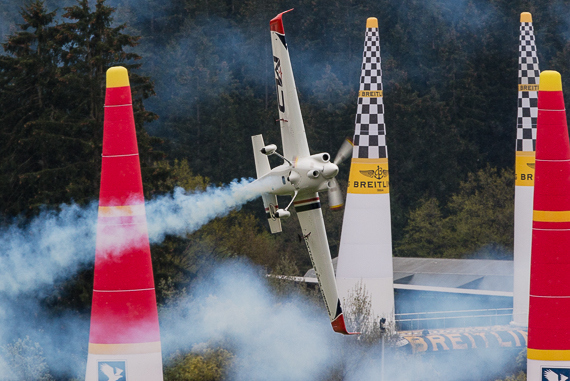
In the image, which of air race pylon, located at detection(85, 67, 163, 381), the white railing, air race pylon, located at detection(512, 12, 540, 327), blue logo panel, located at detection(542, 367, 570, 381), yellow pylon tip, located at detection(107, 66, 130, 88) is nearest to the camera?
air race pylon, located at detection(85, 67, 163, 381)

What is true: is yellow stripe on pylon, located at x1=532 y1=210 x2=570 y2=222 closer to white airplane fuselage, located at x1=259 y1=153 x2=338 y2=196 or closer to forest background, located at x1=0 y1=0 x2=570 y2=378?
white airplane fuselage, located at x1=259 y1=153 x2=338 y2=196

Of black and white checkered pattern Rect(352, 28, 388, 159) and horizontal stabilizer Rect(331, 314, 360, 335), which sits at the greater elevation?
black and white checkered pattern Rect(352, 28, 388, 159)

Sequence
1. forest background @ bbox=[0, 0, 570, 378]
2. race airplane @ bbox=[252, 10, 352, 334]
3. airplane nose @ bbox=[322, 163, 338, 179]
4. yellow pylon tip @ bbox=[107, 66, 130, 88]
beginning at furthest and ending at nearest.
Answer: forest background @ bbox=[0, 0, 570, 378], race airplane @ bbox=[252, 10, 352, 334], airplane nose @ bbox=[322, 163, 338, 179], yellow pylon tip @ bbox=[107, 66, 130, 88]

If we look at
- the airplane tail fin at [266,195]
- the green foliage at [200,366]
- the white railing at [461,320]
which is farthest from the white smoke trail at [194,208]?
the white railing at [461,320]

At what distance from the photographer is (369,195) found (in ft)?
77.0

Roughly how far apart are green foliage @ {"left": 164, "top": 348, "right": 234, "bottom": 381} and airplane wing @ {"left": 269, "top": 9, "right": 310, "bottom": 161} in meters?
12.2

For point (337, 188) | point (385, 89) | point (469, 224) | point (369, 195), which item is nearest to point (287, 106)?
point (337, 188)

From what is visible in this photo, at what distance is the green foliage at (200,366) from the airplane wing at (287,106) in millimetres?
12209

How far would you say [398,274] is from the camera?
1481 inches

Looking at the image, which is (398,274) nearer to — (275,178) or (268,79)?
(275,178)

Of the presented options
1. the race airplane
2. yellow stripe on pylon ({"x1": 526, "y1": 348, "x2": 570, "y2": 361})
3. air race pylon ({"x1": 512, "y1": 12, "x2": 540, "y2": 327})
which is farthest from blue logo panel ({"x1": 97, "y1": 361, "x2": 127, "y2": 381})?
air race pylon ({"x1": 512, "y1": 12, "x2": 540, "y2": 327})

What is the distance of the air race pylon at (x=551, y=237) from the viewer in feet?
39.0

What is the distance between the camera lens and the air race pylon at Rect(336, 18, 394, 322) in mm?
23281

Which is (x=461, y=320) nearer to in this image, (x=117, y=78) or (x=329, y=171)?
(x=329, y=171)
